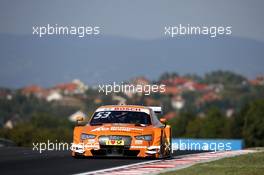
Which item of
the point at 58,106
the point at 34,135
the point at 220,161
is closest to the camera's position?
the point at 220,161

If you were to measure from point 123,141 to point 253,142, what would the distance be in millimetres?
98603

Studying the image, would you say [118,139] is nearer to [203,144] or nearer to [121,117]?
[121,117]

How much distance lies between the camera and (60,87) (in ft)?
579

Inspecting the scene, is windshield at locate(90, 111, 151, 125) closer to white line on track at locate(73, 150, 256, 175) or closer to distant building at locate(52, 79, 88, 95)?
white line on track at locate(73, 150, 256, 175)

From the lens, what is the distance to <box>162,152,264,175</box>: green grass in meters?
17.9

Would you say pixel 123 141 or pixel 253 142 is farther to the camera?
pixel 253 142

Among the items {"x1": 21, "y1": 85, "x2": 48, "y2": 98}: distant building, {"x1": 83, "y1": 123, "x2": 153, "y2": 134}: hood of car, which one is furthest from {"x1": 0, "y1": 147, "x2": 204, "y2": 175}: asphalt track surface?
{"x1": 21, "y1": 85, "x2": 48, "y2": 98}: distant building

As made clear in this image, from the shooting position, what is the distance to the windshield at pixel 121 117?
77.4 feet

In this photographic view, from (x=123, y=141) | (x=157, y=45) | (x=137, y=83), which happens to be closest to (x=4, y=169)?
(x=123, y=141)

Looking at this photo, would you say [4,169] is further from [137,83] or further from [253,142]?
[253,142]

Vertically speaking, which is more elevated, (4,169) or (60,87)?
(60,87)

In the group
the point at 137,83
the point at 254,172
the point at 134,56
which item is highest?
the point at 134,56

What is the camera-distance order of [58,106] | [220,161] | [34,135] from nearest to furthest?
[220,161], [34,135], [58,106]

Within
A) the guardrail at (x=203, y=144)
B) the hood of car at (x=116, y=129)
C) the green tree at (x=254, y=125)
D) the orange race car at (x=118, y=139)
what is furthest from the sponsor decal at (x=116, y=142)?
the green tree at (x=254, y=125)
